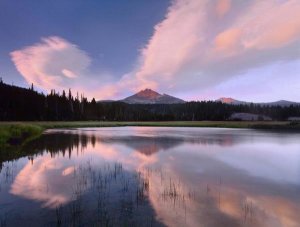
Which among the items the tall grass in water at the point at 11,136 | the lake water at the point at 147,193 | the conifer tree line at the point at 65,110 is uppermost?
the conifer tree line at the point at 65,110

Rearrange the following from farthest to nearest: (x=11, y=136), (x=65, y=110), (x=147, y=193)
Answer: (x=65, y=110) < (x=11, y=136) < (x=147, y=193)

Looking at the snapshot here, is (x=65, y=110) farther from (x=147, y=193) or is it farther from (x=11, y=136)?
(x=147, y=193)

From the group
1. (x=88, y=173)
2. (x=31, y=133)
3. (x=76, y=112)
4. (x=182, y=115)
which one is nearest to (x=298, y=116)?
(x=182, y=115)

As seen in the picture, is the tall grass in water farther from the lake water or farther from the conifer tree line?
the conifer tree line

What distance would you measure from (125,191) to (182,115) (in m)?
189

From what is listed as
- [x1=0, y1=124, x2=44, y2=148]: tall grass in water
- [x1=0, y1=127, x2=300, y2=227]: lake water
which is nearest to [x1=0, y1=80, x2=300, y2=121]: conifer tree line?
[x1=0, y1=124, x2=44, y2=148]: tall grass in water

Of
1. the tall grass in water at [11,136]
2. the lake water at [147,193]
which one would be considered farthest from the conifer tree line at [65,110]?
the lake water at [147,193]

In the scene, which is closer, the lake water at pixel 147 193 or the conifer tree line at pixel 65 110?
the lake water at pixel 147 193

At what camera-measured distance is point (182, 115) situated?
653ft

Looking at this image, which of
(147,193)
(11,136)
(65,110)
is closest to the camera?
(147,193)

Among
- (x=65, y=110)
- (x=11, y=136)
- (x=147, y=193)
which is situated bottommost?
(x=147, y=193)

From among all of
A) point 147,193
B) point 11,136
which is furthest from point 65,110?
point 147,193

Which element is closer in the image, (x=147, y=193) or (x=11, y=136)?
(x=147, y=193)

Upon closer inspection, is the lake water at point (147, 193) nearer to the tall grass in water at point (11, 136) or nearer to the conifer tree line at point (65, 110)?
the tall grass in water at point (11, 136)
